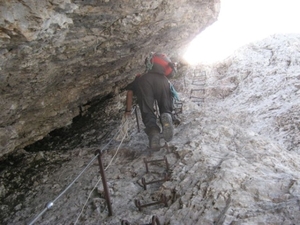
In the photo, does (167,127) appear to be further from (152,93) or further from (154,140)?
(152,93)

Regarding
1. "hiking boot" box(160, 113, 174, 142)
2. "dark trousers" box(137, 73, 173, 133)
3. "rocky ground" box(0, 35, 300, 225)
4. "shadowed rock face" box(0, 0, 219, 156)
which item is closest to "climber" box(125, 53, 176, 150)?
"dark trousers" box(137, 73, 173, 133)

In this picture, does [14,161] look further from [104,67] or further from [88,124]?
[104,67]

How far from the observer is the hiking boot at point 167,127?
5.50 m

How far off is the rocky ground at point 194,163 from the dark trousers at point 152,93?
600 mm

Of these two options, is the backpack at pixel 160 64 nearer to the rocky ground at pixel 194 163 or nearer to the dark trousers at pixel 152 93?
the dark trousers at pixel 152 93

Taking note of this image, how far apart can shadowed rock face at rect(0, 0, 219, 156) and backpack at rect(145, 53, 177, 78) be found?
785 mm

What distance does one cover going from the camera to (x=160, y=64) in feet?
19.5

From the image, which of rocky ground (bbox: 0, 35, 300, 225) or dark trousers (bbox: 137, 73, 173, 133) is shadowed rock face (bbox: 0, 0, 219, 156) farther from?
dark trousers (bbox: 137, 73, 173, 133)

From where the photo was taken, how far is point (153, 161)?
5035 millimetres

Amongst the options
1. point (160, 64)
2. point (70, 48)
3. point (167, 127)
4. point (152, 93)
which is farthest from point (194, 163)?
point (70, 48)

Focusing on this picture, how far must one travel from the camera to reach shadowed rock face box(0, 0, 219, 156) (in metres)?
3.87

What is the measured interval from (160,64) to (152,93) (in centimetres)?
64

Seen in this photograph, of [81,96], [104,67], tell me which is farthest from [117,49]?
[81,96]

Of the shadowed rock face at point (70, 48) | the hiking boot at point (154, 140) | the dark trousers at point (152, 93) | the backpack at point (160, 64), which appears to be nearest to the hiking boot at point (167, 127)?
the hiking boot at point (154, 140)
